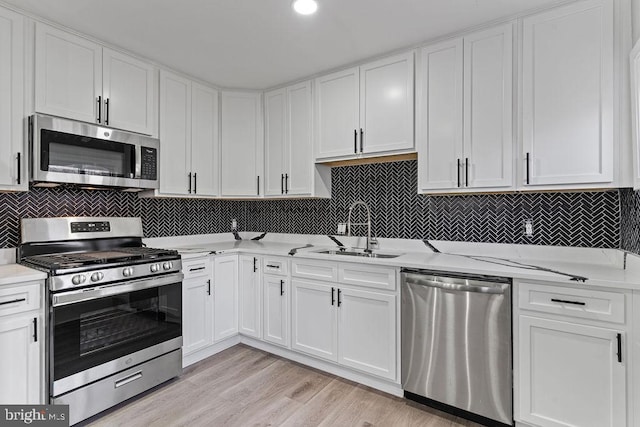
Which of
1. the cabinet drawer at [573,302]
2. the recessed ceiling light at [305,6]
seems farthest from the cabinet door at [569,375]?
the recessed ceiling light at [305,6]

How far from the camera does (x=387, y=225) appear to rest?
2.97 metres

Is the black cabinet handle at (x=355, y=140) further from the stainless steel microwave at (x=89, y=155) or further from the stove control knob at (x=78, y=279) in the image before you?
the stove control knob at (x=78, y=279)

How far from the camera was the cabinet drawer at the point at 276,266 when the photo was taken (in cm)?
284

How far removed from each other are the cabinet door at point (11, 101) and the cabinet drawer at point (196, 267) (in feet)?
3.79

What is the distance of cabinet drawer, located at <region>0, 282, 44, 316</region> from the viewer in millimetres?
1696

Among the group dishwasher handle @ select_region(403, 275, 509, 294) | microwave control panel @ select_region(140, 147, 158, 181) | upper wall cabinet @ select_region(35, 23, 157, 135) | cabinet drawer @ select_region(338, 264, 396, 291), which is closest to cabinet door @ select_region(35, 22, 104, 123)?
upper wall cabinet @ select_region(35, 23, 157, 135)

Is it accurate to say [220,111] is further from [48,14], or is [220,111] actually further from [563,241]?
[563,241]

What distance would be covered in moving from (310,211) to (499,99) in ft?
6.51

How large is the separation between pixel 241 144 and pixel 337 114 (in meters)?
1.13

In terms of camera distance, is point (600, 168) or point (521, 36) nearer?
point (600, 168)

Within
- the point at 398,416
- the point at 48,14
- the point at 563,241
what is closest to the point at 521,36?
the point at 563,241

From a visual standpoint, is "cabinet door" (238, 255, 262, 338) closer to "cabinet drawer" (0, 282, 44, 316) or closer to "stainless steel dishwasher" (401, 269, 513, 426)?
"stainless steel dishwasher" (401, 269, 513, 426)

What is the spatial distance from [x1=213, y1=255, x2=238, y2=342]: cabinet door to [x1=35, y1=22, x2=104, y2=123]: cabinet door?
1.51m

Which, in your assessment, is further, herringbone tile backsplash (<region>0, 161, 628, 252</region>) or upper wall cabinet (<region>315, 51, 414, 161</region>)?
upper wall cabinet (<region>315, 51, 414, 161</region>)
